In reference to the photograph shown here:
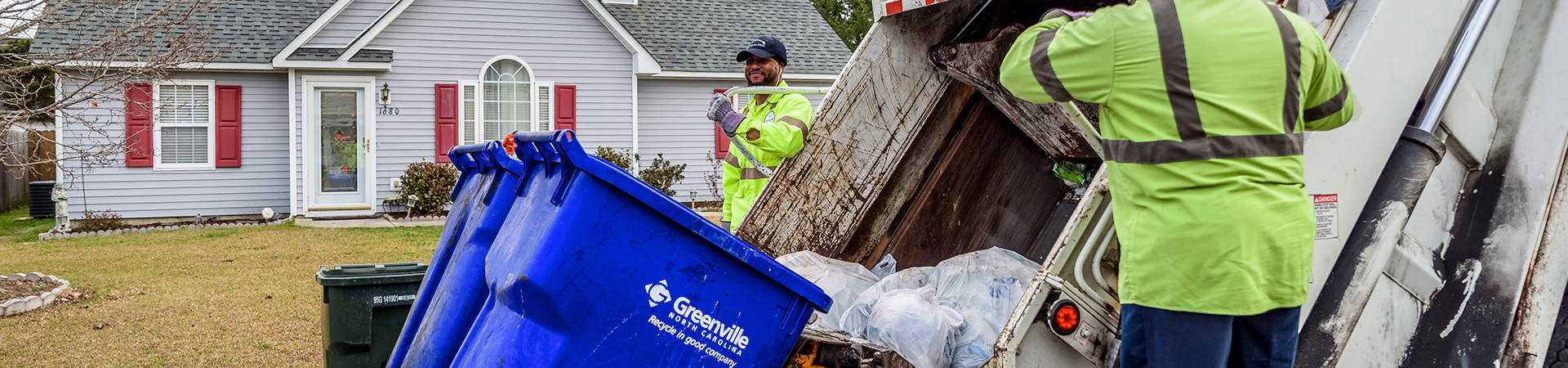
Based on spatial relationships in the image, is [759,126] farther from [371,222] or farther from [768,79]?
[371,222]

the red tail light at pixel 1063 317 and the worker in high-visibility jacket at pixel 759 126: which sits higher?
the worker in high-visibility jacket at pixel 759 126

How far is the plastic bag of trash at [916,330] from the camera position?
8.75ft

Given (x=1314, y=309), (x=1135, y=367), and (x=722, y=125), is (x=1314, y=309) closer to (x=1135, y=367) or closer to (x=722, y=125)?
(x=1135, y=367)

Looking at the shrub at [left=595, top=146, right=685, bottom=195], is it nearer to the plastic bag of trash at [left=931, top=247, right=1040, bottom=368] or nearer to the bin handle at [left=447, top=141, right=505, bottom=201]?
the bin handle at [left=447, top=141, right=505, bottom=201]

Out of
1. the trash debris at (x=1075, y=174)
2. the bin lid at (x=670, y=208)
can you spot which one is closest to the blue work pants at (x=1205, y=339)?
the bin lid at (x=670, y=208)

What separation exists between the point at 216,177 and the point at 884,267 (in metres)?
11.1

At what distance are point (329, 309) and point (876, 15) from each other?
2184 mm

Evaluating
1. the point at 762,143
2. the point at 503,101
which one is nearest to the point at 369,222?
the point at 503,101

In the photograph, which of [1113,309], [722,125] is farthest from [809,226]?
[1113,309]

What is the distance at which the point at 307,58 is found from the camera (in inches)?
468

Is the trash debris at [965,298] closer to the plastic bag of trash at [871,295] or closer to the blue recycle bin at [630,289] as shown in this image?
the plastic bag of trash at [871,295]

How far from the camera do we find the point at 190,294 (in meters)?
7.12

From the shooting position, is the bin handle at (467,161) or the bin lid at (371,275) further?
the bin handle at (467,161)

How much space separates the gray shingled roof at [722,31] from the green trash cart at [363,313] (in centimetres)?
1020
